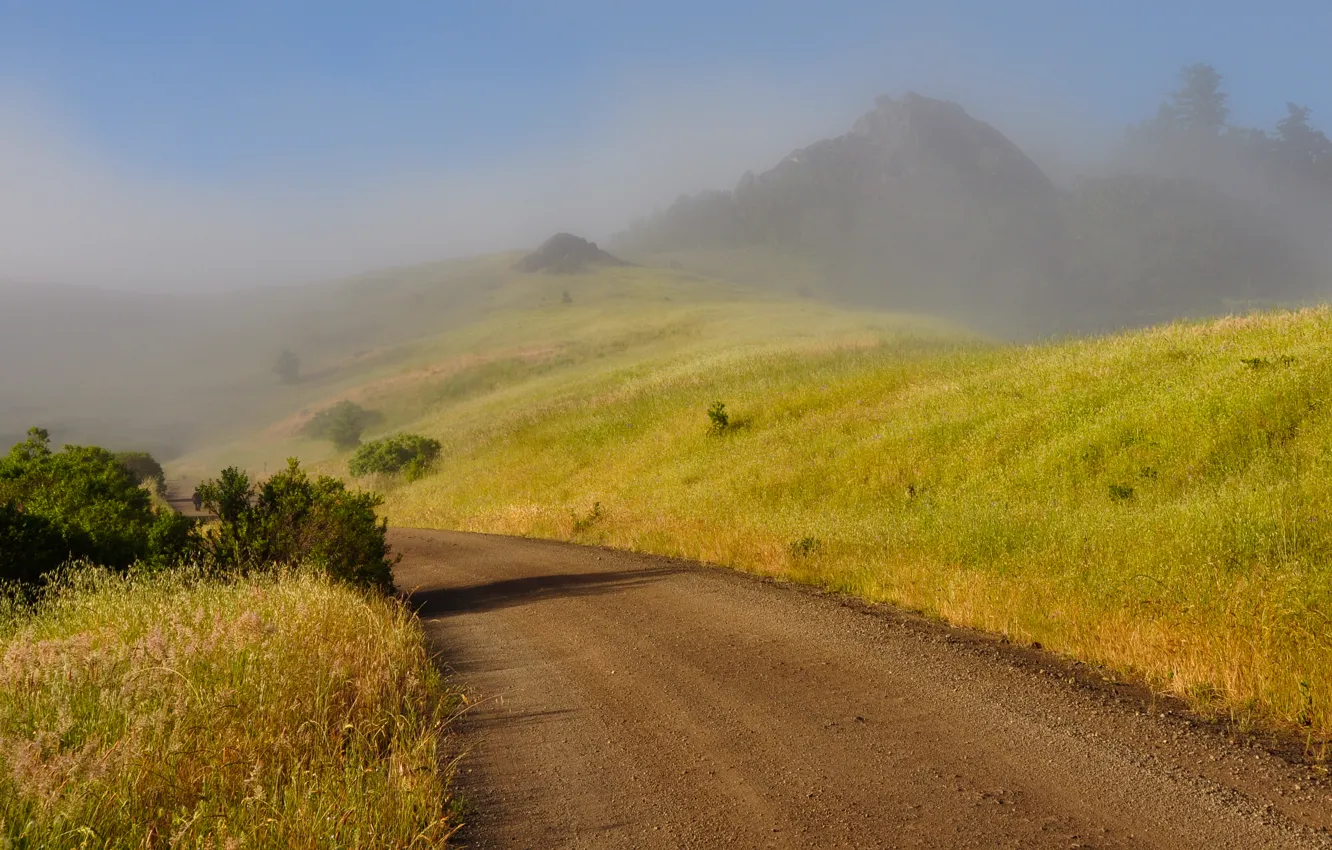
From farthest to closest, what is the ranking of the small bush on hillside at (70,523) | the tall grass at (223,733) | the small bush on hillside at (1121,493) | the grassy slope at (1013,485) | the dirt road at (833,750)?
the small bush on hillside at (1121,493) < the small bush on hillside at (70,523) < the grassy slope at (1013,485) < the dirt road at (833,750) < the tall grass at (223,733)

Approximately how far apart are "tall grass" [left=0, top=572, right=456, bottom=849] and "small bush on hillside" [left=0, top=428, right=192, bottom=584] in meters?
4.34

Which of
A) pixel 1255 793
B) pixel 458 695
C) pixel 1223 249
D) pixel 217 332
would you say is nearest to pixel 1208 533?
pixel 1255 793

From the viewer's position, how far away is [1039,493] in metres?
16.0

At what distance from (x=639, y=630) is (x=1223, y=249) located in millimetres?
216669

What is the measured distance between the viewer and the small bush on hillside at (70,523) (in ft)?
38.4

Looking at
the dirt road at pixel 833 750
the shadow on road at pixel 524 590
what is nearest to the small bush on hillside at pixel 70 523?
the shadow on road at pixel 524 590

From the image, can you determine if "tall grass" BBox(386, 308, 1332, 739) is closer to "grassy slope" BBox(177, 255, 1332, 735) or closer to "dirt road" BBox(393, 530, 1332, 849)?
"grassy slope" BBox(177, 255, 1332, 735)

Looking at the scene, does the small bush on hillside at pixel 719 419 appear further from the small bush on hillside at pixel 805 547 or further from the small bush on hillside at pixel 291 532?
the small bush on hillside at pixel 291 532

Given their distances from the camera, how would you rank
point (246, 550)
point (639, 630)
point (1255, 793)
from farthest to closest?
point (246, 550) < point (639, 630) < point (1255, 793)

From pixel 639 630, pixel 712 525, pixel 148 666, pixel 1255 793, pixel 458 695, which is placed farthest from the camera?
pixel 712 525

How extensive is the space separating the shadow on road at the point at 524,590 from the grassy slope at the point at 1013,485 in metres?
2.16

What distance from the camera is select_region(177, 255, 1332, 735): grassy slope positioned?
24.8 ft

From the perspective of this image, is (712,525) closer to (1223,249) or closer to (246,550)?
(246,550)

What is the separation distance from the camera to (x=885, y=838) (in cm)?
428
